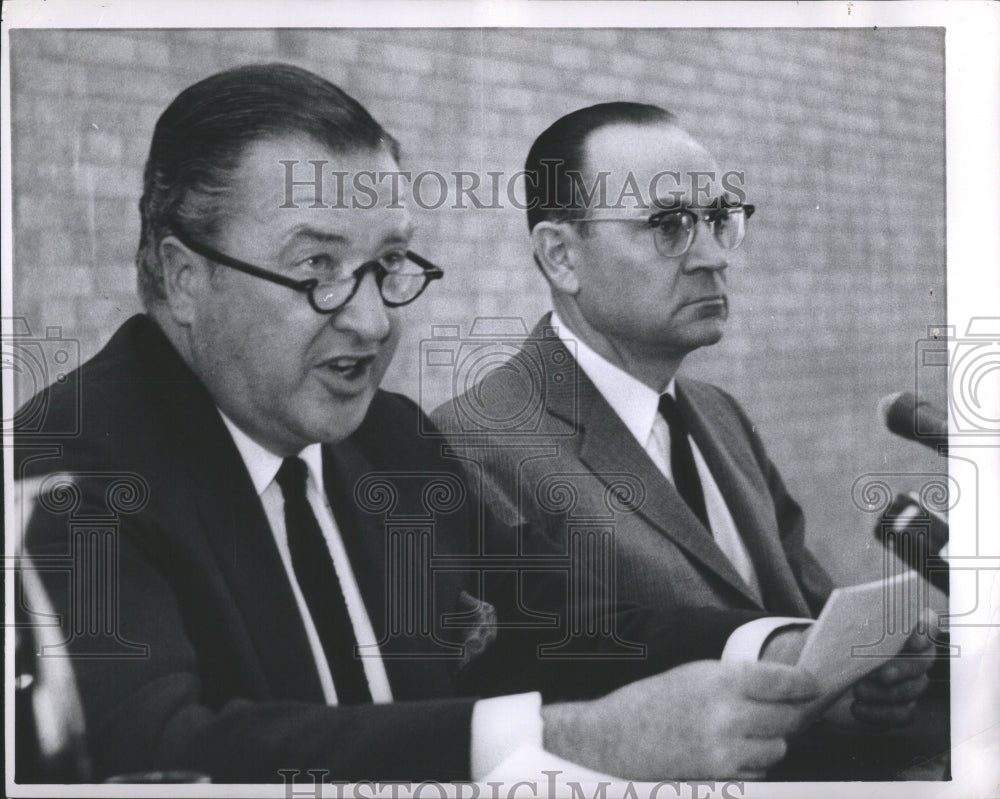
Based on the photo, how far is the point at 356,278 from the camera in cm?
410

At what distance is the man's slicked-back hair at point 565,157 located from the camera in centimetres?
416

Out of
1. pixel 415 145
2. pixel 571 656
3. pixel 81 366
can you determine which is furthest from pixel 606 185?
pixel 81 366

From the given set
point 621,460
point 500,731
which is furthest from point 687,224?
point 500,731

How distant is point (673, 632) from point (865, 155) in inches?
62.8

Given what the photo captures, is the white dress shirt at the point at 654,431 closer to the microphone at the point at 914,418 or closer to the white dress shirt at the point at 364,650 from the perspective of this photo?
the microphone at the point at 914,418

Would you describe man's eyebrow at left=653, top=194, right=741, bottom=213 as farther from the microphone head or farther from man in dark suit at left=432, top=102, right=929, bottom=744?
the microphone head

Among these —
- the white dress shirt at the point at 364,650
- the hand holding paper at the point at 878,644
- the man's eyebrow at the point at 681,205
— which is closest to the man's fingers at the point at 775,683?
the hand holding paper at the point at 878,644

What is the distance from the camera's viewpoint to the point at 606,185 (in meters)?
4.18

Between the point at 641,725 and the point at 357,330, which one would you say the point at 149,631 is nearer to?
the point at 357,330

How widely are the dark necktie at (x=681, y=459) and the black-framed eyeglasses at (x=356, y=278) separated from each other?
835 millimetres

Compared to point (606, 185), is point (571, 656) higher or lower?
lower

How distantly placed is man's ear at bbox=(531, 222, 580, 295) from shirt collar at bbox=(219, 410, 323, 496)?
3.08ft

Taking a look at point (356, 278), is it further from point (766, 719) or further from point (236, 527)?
point (766, 719)

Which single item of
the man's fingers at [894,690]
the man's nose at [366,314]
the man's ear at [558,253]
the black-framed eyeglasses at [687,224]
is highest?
the black-framed eyeglasses at [687,224]
